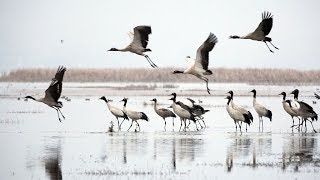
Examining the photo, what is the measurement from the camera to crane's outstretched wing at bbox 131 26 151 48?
17.7 meters

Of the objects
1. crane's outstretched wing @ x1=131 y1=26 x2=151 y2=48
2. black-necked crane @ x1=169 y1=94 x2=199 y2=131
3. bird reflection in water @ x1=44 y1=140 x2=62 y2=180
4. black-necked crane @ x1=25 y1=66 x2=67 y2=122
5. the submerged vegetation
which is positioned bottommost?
bird reflection in water @ x1=44 y1=140 x2=62 y2=180

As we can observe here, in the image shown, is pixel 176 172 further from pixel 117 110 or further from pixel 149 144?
pixel 117 110

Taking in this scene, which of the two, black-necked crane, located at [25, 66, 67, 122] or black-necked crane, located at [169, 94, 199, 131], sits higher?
black-necked crane, located at [25, 66, 67, 122]

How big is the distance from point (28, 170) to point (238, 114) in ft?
25.5

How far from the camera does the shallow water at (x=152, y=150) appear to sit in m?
12.5

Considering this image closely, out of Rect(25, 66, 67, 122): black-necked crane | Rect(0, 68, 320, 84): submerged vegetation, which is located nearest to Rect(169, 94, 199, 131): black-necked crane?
Rect(25, 66, 67, 122): black-necked crane

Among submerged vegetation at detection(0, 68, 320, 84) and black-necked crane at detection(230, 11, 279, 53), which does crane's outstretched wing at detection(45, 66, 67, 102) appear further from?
submerged vegetation at detection(0, 68, 320, 84)

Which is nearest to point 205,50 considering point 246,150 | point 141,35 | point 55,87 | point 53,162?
point 141,35

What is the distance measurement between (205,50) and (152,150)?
3.40 m

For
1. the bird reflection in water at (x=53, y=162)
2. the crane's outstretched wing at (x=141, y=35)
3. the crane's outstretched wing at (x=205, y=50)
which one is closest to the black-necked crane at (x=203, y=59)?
the crane's outstretched wing at (x=205, y=50)

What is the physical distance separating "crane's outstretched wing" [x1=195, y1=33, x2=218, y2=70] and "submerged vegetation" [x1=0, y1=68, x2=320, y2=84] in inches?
1276

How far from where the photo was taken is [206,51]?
58.1ft

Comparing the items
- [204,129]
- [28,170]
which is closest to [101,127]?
[204,129]

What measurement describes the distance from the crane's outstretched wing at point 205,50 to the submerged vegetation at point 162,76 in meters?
32.4
